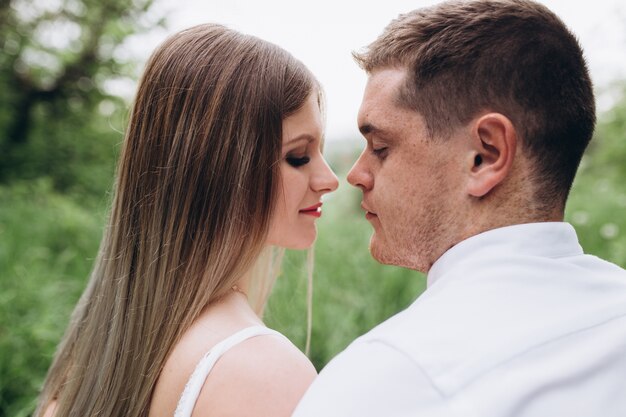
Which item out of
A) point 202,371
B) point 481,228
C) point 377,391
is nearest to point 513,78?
point 481,228

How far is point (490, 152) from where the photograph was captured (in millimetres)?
1617

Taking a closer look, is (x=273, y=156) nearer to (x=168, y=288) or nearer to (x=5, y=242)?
(x=168, y=288)

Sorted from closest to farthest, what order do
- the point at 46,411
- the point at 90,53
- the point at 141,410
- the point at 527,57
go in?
the point at 527,57 → the point at 141,410 → the point at 46,411 → the point at 90,53

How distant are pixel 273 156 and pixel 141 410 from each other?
92 centimetres

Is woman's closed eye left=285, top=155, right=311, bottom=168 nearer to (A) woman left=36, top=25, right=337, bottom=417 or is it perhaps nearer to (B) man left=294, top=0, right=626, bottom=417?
(A) woman left=36, top=25, right=337, bottom=417

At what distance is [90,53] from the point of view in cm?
682

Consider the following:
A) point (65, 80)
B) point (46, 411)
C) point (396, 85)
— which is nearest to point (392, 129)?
point (396, 85)

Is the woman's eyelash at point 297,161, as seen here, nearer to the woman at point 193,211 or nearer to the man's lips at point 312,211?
the woman at point 193,211

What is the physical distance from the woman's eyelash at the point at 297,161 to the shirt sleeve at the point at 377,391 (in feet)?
3.46

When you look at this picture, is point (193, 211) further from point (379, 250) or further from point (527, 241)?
point (527, 241)

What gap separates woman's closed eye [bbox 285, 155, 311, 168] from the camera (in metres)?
2.17

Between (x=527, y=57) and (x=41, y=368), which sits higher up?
(x=527, y=57)

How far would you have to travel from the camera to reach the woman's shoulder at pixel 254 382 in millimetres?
1675

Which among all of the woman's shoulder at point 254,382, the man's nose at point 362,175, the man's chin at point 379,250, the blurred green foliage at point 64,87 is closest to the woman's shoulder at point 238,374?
the woman's shoulder at point 254,382
